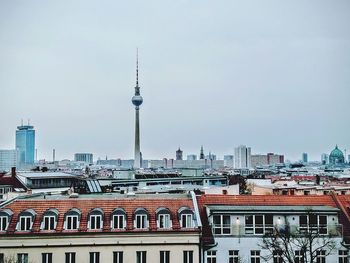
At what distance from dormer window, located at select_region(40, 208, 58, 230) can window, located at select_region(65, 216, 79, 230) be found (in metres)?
0.98

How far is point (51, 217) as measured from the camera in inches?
1674

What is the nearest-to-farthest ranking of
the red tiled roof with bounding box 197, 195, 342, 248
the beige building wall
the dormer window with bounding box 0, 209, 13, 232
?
the beige building wall
the dormer window with bounding box 0, 209, 13, 232
the red tiled roof with bounding box 197, 195, 342, 248

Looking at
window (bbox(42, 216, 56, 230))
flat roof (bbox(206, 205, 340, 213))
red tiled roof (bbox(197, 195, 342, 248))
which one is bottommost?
window (bbox(42, 216, 56, 230))

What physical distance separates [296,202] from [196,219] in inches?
376

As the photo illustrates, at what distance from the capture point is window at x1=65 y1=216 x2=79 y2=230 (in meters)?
42.4

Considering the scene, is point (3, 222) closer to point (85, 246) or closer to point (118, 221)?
point (85, 246)

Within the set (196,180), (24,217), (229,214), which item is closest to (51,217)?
(24,217)

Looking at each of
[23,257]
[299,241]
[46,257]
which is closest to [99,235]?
[46,257]

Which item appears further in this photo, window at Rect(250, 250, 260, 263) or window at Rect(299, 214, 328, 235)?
window at Rect(299, 214, 328, 235)

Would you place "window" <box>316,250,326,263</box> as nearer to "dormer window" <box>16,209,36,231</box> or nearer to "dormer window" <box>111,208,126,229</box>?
"dormer window" <box>111,208,126,229</box>

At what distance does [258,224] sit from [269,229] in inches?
39.5

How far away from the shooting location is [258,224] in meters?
44.0

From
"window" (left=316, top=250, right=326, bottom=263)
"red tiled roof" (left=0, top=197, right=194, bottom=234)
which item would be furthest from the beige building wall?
"window" (left=316, top=250, right=326, bottom=263)

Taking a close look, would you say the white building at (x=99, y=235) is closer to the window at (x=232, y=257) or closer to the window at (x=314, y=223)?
the window at (x=232, y=257)
